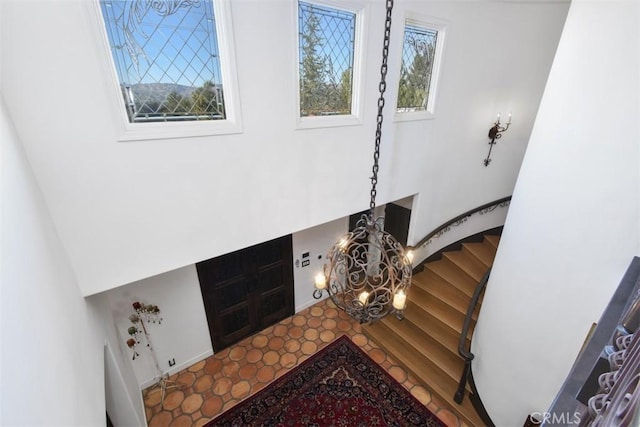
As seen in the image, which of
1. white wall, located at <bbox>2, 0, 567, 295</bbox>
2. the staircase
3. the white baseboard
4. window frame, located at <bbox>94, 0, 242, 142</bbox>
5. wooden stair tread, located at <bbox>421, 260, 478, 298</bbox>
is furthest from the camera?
wooden stair tread, located at <bbox>421, 260, 478, 298</bbox>

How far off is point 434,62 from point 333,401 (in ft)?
16.3

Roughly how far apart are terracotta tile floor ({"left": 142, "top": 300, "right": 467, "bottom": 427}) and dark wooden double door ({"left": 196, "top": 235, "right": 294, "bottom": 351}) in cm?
29

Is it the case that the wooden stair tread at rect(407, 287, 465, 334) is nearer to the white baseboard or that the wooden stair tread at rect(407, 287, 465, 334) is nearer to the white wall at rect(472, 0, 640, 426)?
the white wall at rect(472, 0, 640, 426)

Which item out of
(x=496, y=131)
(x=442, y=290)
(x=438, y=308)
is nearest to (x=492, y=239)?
(x=442, y=290)

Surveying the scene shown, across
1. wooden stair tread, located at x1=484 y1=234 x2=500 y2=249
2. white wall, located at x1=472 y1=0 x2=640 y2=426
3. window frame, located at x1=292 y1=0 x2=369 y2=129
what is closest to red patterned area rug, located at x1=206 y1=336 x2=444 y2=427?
white wall, located at x1=472 y1=0 x2=640 y2=426

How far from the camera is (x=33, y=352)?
1326 mm

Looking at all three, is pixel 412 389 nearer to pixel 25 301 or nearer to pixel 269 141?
pixel 269 141

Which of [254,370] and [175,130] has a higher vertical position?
[175,130]

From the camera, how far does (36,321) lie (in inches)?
56.6

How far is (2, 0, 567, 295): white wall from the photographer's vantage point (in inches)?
75.9

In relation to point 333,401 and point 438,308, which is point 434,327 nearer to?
point 438,308

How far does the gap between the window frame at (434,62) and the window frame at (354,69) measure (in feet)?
2.01

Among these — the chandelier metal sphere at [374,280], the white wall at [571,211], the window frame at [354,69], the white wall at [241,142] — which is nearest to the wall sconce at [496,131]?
the white wall at [241,142]

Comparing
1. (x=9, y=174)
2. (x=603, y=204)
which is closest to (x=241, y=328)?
(x=9, y=174)
